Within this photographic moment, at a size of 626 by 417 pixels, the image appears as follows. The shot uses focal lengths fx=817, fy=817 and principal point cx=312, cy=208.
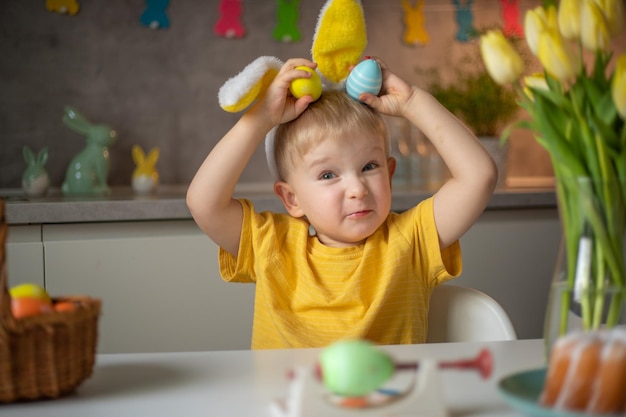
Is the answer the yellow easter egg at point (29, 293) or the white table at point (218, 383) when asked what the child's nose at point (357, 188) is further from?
the yellow easter egg at point (29, 293)

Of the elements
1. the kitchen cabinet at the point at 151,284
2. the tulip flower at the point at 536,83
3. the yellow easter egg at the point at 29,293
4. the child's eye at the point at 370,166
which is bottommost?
A: the kitchen cabinet at the point at 151,284

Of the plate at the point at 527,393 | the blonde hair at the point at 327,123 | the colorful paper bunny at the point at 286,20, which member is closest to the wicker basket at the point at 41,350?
the plate at the point at 527,393

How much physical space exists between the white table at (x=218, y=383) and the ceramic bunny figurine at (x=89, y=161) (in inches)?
62.9

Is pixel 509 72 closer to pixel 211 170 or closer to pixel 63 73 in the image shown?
pixel 211 170

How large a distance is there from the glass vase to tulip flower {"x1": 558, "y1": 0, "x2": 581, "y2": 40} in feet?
0.48

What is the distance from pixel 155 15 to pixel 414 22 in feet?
3.06

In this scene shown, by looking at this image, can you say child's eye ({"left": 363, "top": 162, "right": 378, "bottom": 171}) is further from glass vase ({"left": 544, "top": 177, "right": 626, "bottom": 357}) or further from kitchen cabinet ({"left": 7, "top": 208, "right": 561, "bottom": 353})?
kitchen cabinet ({"left": 7, "top": 208, "right": 561, "bottom": 353})

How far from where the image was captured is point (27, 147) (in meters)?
2.68

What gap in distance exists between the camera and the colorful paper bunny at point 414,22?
2.99 m

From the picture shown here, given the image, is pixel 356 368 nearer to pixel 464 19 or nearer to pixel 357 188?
pixel 357 188

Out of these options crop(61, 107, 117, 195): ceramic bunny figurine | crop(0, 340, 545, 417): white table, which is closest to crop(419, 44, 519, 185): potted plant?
crop(61, 107, 117, 195): ceramic bunny figurine

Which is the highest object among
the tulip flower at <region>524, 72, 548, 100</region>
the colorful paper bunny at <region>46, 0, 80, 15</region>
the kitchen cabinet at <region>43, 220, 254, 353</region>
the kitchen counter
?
the colorful paper bunny at <region>46, 0, 80, 15</region>

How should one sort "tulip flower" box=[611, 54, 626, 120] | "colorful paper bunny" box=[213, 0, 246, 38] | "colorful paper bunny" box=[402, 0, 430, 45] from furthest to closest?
"colorful paper bunny" box=[402, 0, 430, 45] → "colorful paper bunny" box=[213, 0, 246, 38] → "tulip flower" box=[611, 54, 626, 120]

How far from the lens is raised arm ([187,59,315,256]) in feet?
4.41
